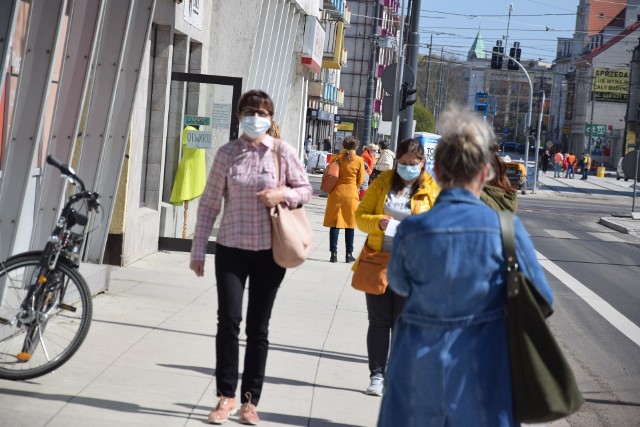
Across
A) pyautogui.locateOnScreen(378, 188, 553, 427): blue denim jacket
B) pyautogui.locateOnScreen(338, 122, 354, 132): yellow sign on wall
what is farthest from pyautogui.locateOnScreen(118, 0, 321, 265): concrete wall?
pyautogui.locateOnScreen(338, 122, 354, 132): yellow sign on wall

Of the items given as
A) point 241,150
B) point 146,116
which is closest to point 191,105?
point 146,116

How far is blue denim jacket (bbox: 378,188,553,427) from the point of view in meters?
3.76

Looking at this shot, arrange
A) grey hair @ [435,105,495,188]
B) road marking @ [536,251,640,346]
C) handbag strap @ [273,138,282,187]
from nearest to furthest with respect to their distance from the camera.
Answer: grey hair @ [435,105,495,188] < handbag strap @ [273,138,282,187] < road marking @ [536,251,640,346]

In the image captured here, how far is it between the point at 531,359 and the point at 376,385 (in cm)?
369

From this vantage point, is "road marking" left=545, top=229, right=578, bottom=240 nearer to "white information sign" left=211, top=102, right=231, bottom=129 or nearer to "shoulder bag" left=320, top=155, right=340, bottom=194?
"shoulder bag" left=320, top=155, right=340, bottom=194

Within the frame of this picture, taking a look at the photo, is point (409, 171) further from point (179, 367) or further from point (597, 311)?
point (597, 311)

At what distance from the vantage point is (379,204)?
7.06 m

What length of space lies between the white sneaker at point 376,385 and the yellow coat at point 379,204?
88 cm

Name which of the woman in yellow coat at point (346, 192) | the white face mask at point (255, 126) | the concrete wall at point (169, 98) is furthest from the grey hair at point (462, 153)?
the woman in yellow coat at point (346, 192)

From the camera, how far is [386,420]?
3.91 meters

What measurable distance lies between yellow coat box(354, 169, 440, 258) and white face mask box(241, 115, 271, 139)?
1.20 meters

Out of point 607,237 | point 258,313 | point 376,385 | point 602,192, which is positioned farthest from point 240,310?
point 602,192

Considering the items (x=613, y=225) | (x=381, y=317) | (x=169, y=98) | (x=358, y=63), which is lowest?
(x=381, y=317)

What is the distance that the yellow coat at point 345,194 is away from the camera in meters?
15.8
